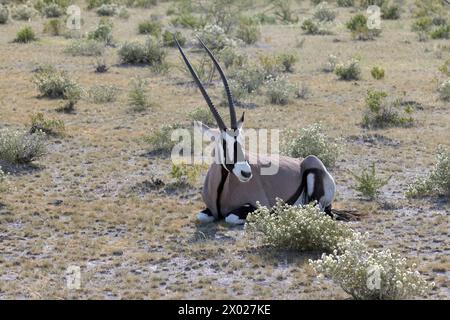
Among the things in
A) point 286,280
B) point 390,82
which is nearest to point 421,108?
point 390,82

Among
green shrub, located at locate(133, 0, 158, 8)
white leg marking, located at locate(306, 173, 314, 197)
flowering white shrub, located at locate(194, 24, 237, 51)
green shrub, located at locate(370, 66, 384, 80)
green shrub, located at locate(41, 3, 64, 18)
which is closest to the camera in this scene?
white leg marking, located at locate(306, 173, 314, 197)

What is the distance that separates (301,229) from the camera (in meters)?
8.10

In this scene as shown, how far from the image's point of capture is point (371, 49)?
2205 centimetres

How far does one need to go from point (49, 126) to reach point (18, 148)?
1761 millimetres

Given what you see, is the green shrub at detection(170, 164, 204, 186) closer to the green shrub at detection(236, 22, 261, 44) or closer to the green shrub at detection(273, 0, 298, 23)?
the green shrub at detection(236, 22, 261, 44)

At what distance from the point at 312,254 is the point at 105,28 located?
1514 centimetres

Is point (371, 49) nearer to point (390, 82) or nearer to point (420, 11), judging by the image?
point (390, 82)

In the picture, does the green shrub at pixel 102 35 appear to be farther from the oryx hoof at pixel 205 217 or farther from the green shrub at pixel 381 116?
the oryx hoof at pixel 205 217

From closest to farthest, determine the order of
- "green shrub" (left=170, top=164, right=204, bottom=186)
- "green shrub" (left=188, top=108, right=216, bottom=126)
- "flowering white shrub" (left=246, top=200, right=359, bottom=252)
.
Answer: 1. "flowering white shrub" (left=246, top=200, right=359, bottom=252)
2. "green shrub" (left=170, top=164, right=204, bottom=186)
3. "green shrub" (left=188, top=108, right=216, bottom=126)

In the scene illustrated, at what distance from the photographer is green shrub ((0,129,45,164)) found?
11664mm

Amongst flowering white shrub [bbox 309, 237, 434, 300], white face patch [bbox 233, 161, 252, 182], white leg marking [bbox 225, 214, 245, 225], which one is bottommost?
white leg marking [bbox 225, 214, 245, 225]

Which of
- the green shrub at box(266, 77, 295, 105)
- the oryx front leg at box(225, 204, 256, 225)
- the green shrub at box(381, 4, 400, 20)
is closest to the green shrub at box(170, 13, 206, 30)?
the green shrub at box(381, 4, 400, 20)

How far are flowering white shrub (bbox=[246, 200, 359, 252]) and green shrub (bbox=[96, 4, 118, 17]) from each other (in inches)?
783
